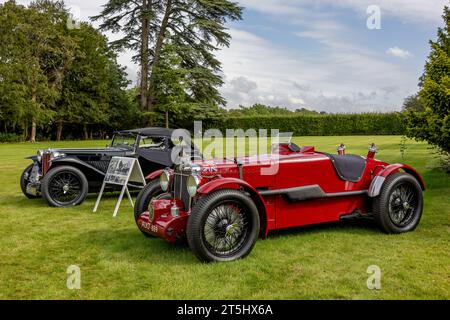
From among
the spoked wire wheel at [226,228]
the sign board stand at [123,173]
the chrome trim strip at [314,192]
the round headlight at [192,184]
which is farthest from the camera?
the sign board stand at [123,173]

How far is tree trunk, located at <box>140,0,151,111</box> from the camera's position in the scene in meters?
35.7

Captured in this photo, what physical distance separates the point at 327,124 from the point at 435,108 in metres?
33.7

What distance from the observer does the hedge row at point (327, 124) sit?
40156 millimetres

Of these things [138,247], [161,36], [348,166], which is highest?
[161,36]

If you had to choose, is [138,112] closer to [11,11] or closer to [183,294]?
[11,11]

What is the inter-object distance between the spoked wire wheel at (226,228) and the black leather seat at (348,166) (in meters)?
1.67

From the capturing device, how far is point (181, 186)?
16.8 ft

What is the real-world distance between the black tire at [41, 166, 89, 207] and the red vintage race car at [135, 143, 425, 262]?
2.99m

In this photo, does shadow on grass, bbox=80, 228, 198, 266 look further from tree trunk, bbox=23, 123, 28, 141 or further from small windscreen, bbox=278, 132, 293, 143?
tree trunk, bbox=23, 123, 28, 141

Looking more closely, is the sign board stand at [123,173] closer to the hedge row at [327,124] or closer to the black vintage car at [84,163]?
the black vintage car at [84,163]

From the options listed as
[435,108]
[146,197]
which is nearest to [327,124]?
[435,108]

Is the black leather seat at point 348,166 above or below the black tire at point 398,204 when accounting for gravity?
above

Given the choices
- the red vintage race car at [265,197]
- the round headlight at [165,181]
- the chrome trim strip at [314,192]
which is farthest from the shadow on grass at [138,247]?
the chrome trim strip at [314,192]

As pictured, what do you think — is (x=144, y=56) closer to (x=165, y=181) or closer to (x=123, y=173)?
(x=123, y=173)
